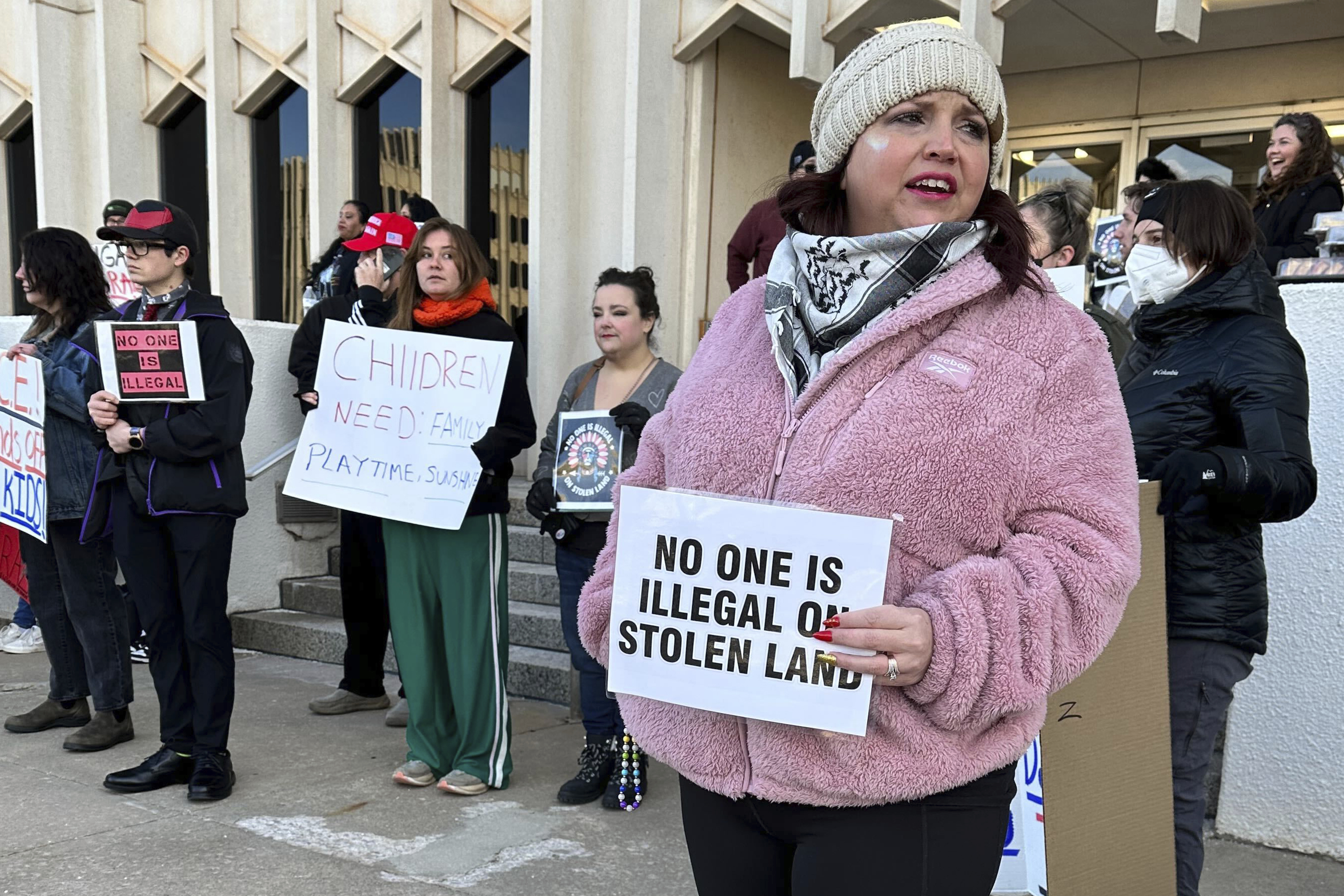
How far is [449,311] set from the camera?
4.91m

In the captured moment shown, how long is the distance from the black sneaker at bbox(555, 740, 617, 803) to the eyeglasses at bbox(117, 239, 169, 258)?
2641 millimetres

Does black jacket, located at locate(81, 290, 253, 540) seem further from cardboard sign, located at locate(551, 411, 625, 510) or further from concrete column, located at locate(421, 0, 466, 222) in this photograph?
concrete column, located at locate(421, 0, 466, 222)

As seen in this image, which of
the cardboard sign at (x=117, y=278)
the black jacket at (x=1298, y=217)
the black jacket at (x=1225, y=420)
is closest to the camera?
the black jacket at (x=1225, y=420)

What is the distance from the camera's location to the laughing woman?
469 centimetres

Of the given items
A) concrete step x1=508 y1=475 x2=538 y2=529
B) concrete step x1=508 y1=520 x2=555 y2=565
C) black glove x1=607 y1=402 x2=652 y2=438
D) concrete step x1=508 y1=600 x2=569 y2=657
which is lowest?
concrete step x1=508 y1=600 x2=569 y2=657

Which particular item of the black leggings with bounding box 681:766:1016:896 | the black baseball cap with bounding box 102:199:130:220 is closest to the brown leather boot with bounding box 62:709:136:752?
the black baseball cap with bounding box 102:199:130:220

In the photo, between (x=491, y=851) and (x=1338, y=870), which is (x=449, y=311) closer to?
(x=491, y=851)

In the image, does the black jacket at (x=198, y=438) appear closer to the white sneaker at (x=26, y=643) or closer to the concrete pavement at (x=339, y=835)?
the concrete pavement at (x=339, y=835)

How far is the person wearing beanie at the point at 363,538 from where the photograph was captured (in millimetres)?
5613

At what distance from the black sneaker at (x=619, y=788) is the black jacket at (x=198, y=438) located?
5.97 ft

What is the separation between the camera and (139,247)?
464 cm

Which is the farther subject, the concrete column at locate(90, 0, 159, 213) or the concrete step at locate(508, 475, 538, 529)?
the concrete column at locate(90, 0, 159, 213)

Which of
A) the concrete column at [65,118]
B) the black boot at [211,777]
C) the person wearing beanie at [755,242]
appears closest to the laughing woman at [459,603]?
the black boot at [211,777]

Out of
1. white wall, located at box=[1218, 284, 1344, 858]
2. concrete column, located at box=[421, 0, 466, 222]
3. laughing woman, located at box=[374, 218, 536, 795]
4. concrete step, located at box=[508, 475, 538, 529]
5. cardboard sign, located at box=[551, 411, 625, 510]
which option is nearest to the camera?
white wall, located at box=[1218, 284, 1344, 858]
